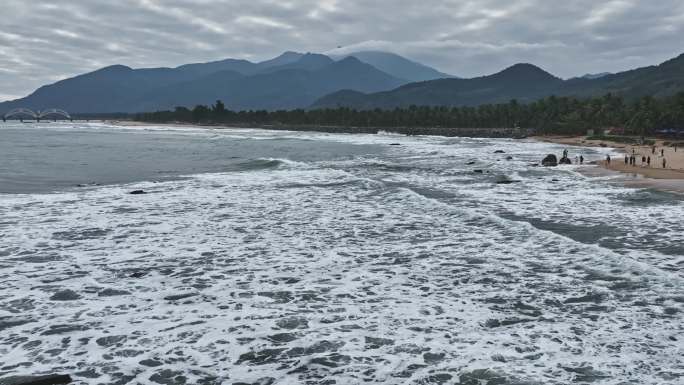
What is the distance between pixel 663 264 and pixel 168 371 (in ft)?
53.7

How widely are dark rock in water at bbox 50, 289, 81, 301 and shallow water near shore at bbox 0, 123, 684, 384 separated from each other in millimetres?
74

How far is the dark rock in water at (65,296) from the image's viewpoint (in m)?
14.8

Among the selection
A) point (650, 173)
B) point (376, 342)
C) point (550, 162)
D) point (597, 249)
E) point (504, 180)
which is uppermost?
point (550, 162)

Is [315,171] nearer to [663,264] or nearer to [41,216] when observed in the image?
[41,216]

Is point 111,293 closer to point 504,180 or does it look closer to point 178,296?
point 178,296

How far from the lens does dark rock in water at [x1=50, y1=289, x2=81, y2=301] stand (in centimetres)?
1476

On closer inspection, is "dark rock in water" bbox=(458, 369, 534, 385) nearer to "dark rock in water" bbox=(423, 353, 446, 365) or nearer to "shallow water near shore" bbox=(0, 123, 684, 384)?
"shallow water near shore" bbox=(0, 123, 684, 384)

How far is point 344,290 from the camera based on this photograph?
15.6m

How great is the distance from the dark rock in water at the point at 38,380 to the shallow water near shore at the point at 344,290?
399 millimetres

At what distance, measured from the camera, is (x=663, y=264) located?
17875 mm

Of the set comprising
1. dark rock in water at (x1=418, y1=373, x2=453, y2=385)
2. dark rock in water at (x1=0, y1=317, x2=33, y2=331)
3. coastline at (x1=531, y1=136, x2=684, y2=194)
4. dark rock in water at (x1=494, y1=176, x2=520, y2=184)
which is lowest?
dark rock in water at (x1=418, y1=373, x2=453, y2=385)

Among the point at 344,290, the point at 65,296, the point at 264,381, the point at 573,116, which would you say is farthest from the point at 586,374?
the point at 573,116

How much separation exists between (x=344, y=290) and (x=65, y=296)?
8.09 metres

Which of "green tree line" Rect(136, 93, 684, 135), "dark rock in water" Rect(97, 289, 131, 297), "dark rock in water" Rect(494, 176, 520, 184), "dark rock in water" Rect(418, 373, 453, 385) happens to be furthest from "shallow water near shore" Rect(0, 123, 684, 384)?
"green tree line" Rect(136, 93, 684, 135)
